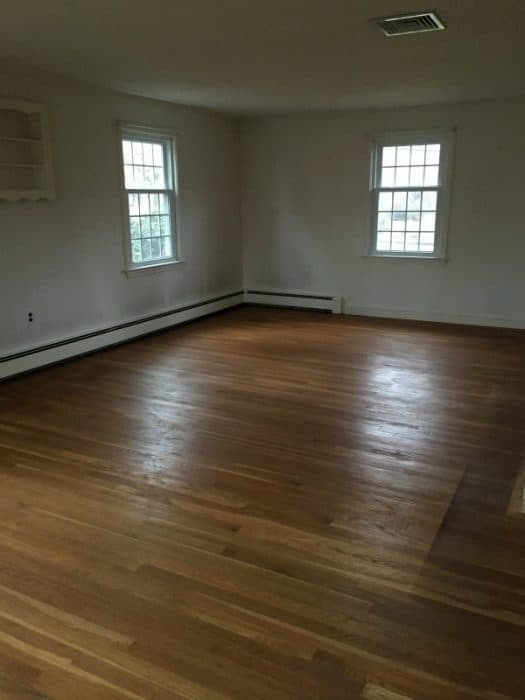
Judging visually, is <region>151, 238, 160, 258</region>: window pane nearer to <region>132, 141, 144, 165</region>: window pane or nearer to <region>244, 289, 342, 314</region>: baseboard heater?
<region>132, 141, 144, 165</region>: window pane

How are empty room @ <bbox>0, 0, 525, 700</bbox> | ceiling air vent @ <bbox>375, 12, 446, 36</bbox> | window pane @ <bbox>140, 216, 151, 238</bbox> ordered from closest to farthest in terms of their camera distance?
empty room @ <bbox>0, 0, 525, 700</bbox> → ceiling air vent @ <bbox>375, 12, 446, 36</bbox> → window pane @ <bbox>140, 216, 151, 238</bbox>

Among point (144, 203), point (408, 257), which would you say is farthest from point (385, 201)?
point (144, 203)

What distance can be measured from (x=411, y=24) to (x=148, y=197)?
3563 millimetres

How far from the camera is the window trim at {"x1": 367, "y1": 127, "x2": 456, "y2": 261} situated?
664 centimetres

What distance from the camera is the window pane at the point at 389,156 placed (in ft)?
22.9

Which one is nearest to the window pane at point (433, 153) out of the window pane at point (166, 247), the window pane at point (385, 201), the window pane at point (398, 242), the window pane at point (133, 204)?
the window pane at point (385, 201)

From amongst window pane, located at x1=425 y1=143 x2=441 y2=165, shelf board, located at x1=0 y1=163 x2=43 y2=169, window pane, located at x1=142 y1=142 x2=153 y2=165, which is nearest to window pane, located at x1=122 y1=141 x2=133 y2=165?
window pane, located at x1=142 y1=142 x2=153 y2=165

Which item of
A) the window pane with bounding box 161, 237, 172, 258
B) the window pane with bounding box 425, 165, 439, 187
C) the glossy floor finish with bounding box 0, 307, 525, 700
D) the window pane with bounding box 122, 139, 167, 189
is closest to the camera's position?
the glossy floor finish with bounding box 0, 307, 525, 700

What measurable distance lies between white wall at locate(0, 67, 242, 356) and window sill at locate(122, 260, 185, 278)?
5cm

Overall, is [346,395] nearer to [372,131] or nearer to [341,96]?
[341,96]

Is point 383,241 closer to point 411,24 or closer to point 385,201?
point 385,201

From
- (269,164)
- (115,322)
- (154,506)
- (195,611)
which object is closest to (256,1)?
(154,506)

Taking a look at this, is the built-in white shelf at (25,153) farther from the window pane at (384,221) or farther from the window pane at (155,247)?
the window pane at (384,221)

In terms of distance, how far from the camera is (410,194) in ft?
22.9
